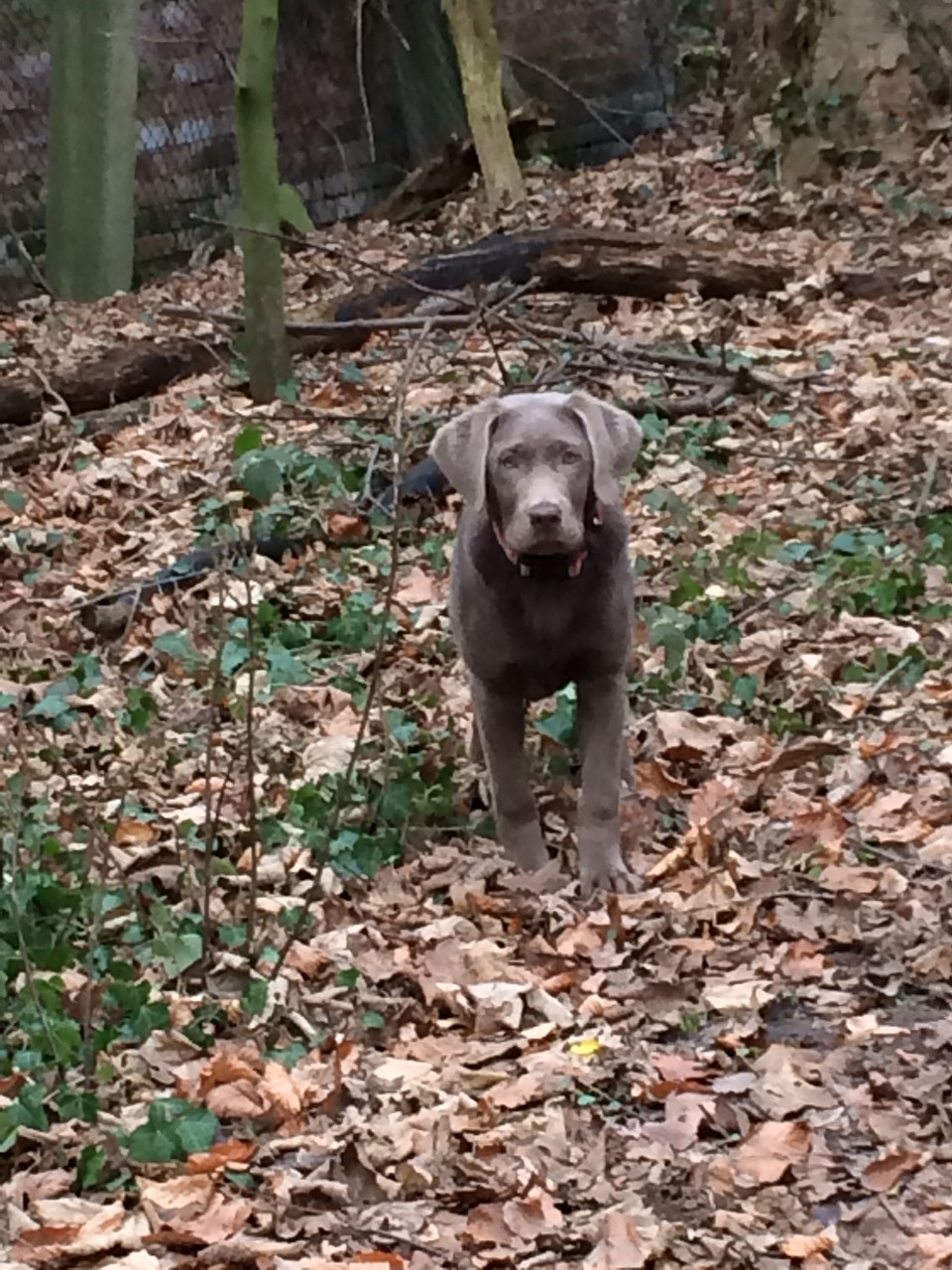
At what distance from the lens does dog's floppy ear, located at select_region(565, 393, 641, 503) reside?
175 inches

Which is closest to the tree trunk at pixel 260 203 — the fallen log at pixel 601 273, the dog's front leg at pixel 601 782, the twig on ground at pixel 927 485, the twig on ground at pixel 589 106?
the fallen log at pixel 601 273

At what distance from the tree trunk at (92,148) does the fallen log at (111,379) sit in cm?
311

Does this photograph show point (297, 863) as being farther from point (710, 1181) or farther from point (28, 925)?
point (710, 1181)

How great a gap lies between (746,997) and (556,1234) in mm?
934

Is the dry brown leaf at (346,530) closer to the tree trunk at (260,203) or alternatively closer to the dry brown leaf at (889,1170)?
the tree trunk at (260,203)

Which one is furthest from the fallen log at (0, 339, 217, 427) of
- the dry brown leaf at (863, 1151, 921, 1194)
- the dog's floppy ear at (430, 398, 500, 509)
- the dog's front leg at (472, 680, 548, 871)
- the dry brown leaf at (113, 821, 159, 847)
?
the dry brown leaf at (863, 1151, 921, 1194)

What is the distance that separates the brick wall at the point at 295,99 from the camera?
12.8m

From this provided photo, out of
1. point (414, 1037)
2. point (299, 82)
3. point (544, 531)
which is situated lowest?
point (414, 1037)

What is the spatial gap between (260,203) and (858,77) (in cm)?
458

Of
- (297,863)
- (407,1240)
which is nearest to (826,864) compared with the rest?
(297,863)

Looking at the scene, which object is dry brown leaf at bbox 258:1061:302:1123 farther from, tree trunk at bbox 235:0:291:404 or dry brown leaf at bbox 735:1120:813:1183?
tree trunk at bbox 235:0:291:404

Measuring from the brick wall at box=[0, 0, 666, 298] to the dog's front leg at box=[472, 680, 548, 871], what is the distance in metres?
8.70

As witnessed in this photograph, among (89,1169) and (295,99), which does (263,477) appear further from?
(295,99)

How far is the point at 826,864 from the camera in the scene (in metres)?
4.46
